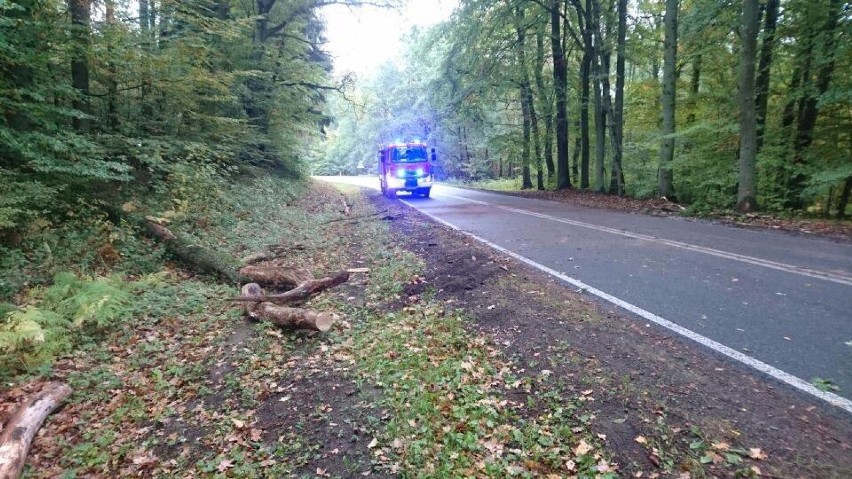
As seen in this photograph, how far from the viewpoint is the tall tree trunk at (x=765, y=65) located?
515 inches

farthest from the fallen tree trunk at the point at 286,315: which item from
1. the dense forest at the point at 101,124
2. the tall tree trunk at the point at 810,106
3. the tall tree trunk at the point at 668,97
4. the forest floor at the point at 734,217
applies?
the tall tree trunk at the point at 810,106

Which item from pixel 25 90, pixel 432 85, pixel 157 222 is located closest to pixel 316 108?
pixel 432 85

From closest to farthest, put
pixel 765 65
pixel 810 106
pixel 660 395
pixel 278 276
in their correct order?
pixel 660 395 < pixel 278 276 < pixel 810 106 < pixel 765 65

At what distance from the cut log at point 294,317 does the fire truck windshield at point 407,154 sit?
16.5 m

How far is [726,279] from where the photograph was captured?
5.79 metres

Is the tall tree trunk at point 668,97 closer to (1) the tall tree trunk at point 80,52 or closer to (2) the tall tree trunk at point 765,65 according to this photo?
(2) the tall tree trunk at point 765,65

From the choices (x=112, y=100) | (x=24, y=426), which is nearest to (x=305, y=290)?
(x=24, y=426)

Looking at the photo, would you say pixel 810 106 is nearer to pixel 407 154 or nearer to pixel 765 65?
pixel 765 65

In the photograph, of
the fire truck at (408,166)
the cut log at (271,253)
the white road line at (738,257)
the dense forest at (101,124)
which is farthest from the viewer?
the fire truck at (408,166)

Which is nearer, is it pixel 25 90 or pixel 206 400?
pixel 206 400

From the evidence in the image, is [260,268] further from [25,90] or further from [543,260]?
[543,260]

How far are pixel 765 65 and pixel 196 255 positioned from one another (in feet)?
56.2

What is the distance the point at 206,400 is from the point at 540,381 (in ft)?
10.7

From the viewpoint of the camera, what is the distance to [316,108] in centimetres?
2320
